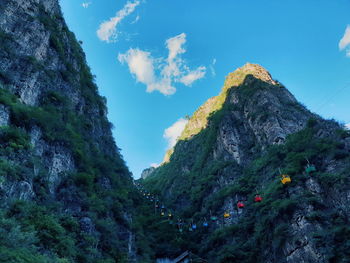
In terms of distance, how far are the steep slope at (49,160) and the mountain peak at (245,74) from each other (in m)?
33.4

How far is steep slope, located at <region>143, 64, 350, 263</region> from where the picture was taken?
18578 mm

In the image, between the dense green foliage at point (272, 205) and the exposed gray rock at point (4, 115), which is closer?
the exposed gray rock at point (4, 115)

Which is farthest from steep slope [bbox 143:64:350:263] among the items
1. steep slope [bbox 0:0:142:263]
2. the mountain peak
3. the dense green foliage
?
steep slope [bbox 0:0:142:263]

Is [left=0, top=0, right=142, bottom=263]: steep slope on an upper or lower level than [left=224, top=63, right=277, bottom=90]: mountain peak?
lower

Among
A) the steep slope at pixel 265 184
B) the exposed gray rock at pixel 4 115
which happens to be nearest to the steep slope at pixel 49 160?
the exposed gray rock at pixel 4 115

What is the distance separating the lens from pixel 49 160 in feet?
62.3

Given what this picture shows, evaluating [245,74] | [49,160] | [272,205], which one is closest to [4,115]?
[49,160]

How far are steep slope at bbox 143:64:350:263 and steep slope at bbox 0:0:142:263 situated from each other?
11347 mm

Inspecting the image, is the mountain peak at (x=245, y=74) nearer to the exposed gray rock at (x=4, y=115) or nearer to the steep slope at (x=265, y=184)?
the steep slope at (x=265, y=184)

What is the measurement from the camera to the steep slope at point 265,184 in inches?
731

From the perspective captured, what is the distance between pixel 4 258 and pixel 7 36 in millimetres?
21584

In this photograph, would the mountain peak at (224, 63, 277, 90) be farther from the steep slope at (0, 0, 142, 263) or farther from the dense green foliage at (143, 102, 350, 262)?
the steep slope at (0, 0, 142, 263)

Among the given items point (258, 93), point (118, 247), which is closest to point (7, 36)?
point (118, 247)

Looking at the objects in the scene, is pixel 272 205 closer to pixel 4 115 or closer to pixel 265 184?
pixel 265 184
